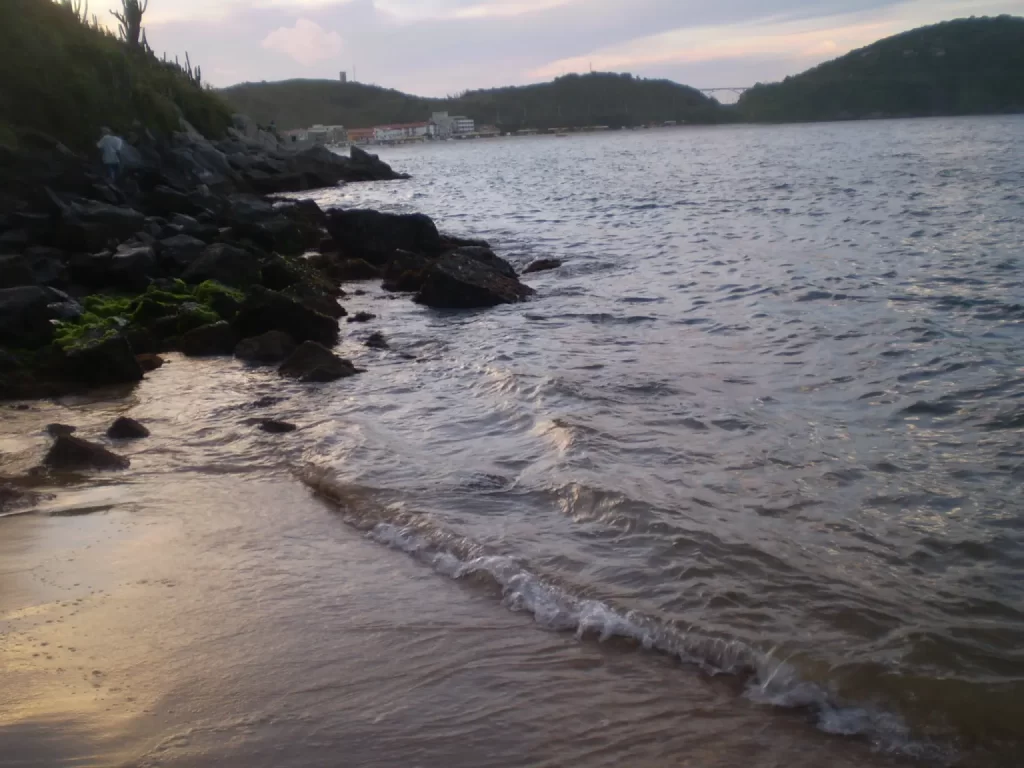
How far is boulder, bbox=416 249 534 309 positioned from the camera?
1323 centimetres

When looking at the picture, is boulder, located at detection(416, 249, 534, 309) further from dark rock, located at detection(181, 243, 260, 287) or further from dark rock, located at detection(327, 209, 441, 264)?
dark rock, located at detection(327, 209, 441, 264)

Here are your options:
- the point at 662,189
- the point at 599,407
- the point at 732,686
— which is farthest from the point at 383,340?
the point at 662,189

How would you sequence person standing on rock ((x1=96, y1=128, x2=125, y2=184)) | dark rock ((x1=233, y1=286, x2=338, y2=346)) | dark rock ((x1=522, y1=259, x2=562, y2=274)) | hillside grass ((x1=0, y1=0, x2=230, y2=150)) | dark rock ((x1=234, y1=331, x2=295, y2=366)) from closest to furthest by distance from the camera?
dark rock ((x1=234, y1=331, x2=295, y2=366)), dark rock ((x1=233, y1=286, x2=338, y2=346)), dark rock ((x1=522, y1=259, x2=562, y2=274)), person standing on rock ((x1=96, y1=128, x2=125, y2=184)), hillside grass ((x1=0, y1=0, x2=230, y2=150))

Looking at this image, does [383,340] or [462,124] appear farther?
[462,124]

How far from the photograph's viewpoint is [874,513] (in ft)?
17.7

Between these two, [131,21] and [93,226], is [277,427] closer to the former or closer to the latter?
[93,226]

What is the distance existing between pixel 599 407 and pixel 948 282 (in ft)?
24.6

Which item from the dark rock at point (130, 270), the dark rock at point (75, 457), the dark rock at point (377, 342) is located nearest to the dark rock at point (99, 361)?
the dark rock at point (75, 457)

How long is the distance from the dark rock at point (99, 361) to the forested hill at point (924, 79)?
109142mm

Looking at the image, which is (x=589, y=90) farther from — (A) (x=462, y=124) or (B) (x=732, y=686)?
(B) (x=732, y=686)

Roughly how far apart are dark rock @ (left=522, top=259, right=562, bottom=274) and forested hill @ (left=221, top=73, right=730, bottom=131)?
130038 mm

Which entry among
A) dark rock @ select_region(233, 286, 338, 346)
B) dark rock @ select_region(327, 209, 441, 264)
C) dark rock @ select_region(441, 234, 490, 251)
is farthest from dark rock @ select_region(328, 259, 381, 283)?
dark rock @ select_region(233, 286, 338, 346)

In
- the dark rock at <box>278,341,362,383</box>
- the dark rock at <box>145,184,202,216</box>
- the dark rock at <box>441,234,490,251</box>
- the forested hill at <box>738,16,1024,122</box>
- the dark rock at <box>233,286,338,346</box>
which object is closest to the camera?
the dark rock at <box>278,341,362,383</box>

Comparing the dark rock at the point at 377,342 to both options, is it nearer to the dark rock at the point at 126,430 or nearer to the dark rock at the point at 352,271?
the dark rock at the point at 126,430
